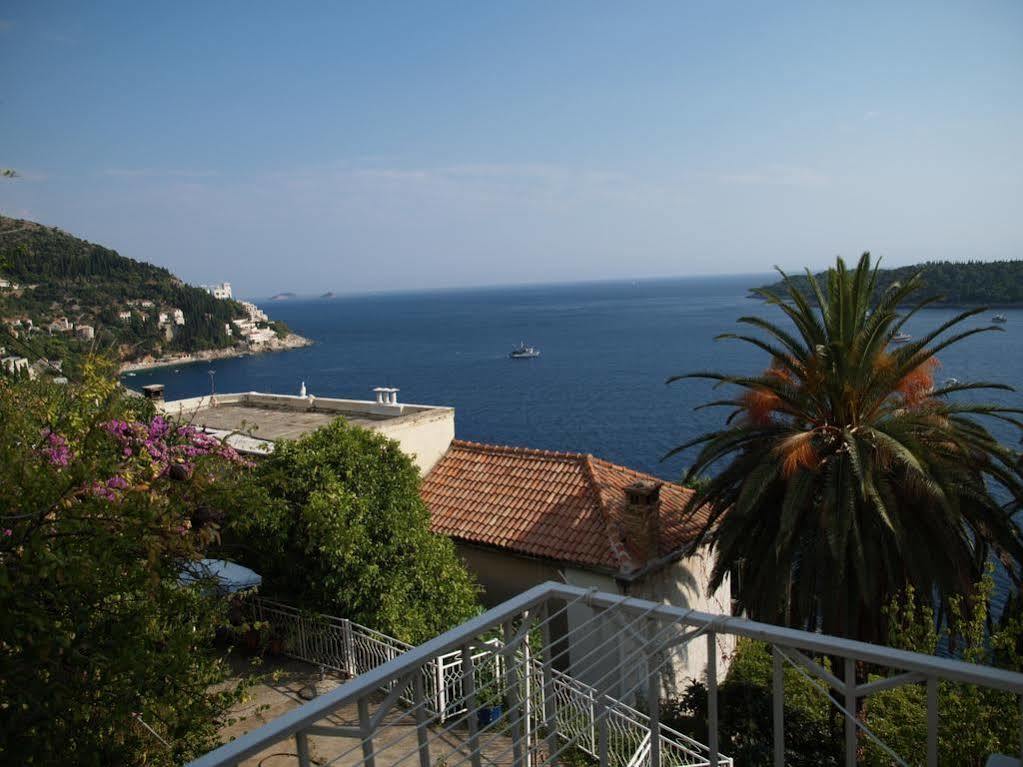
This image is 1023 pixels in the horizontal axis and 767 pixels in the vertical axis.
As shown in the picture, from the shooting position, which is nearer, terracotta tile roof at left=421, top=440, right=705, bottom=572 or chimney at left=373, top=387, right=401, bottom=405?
terracotta tile roof at left=421, top=440, right=705, bottom=572

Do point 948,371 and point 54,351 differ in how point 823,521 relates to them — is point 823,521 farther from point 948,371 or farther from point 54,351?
point 948,371

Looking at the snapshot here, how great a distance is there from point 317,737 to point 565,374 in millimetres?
78909

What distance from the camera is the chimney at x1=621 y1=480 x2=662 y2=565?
547 inches

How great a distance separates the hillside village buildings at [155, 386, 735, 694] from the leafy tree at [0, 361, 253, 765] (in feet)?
25.2

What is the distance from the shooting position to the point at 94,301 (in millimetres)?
36969

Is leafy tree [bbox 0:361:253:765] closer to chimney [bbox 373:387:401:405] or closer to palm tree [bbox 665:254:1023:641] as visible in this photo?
palm tree [bbox 665:254:1023:641]

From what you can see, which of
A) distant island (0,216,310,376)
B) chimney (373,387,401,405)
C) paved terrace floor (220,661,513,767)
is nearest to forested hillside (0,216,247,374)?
distant island (0,216,310,376)

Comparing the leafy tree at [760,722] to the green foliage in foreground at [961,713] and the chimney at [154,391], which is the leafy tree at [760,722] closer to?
the green foliage in foreground at [961,713]

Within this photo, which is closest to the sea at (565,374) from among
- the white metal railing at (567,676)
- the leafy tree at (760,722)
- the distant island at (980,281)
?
the distant island at (980,281)

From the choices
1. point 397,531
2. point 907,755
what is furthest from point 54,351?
point 907,755

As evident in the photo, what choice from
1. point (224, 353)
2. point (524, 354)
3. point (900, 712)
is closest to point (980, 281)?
point (524, 354)

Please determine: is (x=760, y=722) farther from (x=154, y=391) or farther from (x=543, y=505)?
(x=154, y=391)

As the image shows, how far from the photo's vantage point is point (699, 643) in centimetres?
1551

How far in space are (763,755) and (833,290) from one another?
6.83 metres
